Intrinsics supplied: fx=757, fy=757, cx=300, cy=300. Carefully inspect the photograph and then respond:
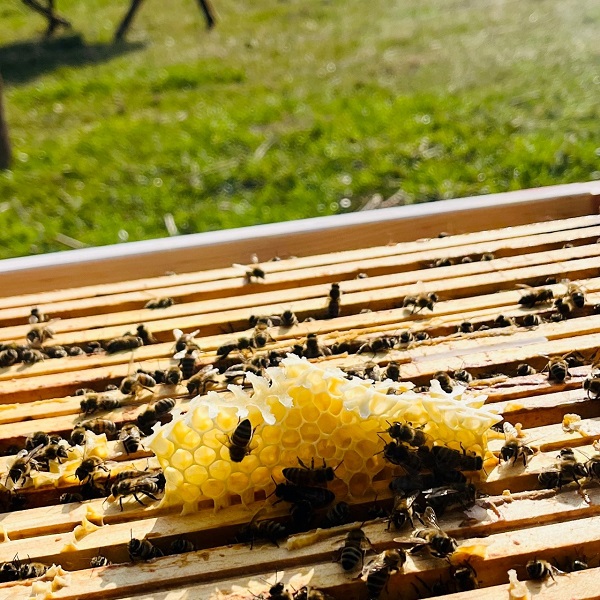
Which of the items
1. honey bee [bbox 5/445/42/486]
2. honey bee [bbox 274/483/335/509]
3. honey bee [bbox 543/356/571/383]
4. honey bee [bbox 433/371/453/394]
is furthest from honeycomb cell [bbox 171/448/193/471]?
honey bee [bbox 543/356/571/383]

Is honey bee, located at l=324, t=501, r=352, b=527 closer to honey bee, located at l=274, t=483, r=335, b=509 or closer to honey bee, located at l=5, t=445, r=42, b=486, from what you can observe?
honey bee, located at l=274, t=483, r=335, b=509

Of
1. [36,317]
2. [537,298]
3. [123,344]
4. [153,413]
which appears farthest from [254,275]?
[537,298]

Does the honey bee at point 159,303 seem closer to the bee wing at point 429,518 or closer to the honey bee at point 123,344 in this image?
the honey bee at point 123,344

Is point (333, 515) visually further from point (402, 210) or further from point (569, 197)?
point (569, 197)

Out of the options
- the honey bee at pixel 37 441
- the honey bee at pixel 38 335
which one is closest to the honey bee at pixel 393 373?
the honey bee at pixel 37 441

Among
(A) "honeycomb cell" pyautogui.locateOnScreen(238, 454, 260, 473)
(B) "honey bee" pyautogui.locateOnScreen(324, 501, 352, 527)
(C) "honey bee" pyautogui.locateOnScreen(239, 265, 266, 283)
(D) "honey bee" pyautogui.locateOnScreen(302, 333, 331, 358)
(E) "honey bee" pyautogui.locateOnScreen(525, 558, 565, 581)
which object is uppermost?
(C) "honey bee" pyautogui.locateOnScreen(239, 265, 266, 283)

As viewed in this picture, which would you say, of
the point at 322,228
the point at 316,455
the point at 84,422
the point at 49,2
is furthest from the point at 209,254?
the point at 49,2
